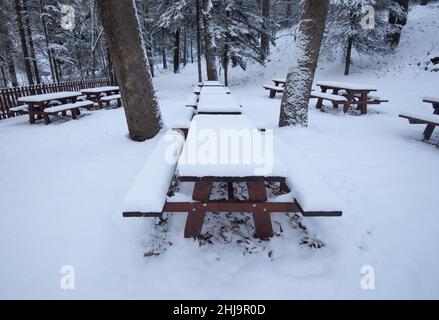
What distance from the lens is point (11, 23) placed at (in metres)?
21.9

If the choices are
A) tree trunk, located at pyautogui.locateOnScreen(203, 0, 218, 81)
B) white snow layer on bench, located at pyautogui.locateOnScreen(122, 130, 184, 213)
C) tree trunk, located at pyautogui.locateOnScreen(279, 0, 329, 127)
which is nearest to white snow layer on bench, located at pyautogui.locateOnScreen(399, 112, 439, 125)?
tree trunk, located at pyautogui.locateOnScreen(279, 0, 329, 127)

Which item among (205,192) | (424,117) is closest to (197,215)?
(205,192)

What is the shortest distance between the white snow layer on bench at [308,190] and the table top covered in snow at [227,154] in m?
0.26

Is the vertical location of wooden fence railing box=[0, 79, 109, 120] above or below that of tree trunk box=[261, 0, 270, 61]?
below

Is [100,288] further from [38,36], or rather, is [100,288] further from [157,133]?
[38,36]

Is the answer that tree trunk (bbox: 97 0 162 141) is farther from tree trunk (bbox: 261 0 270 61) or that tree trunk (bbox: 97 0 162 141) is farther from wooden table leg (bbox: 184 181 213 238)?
tree trunk (bbox: 261 0 270 61)

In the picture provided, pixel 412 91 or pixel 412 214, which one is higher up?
pixel 412 91

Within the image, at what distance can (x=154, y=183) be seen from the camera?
2.47 m

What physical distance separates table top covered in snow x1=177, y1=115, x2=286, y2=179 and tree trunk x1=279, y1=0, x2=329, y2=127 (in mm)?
3252

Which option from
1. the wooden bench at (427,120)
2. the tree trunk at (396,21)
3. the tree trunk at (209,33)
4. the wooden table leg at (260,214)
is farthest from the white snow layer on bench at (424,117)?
the tree trunk at (396,21)

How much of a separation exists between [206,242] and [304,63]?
5.09 metres

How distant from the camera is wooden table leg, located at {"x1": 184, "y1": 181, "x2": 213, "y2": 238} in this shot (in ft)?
8.46
